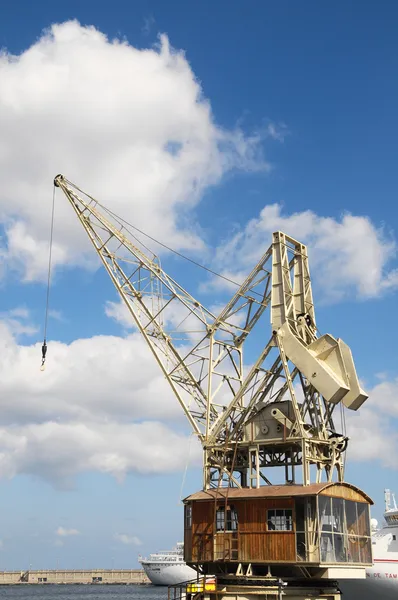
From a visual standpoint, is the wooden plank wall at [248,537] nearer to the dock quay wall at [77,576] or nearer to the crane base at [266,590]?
the crane base at [266,590]

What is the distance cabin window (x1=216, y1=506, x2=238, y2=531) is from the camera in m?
34.0

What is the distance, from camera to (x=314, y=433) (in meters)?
36.0

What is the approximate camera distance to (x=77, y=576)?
180000 millimetres

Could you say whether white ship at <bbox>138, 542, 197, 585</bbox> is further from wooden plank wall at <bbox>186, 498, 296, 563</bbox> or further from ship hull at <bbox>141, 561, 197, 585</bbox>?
wooden plank wall at <bbox>186, 498, 296, 563</bbox>

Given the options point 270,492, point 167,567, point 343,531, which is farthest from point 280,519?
point 167,567

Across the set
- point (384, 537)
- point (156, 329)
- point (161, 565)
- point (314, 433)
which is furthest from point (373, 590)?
point (161, 565)

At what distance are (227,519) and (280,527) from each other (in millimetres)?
2851

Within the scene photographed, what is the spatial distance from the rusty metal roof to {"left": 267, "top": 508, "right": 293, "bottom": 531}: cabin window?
0.72m

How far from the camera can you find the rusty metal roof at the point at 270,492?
3225cm

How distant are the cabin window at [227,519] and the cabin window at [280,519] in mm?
1881

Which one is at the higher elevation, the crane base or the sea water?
the sea water

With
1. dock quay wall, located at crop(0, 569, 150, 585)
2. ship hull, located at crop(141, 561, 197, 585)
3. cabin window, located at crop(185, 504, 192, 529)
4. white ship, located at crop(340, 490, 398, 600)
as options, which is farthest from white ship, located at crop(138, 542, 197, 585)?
cabin window, located at crop(185, 504, 192, 529)

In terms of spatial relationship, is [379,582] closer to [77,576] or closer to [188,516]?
[188,516]

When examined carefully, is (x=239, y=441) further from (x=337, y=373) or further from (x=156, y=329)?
(x=156, y=329)
